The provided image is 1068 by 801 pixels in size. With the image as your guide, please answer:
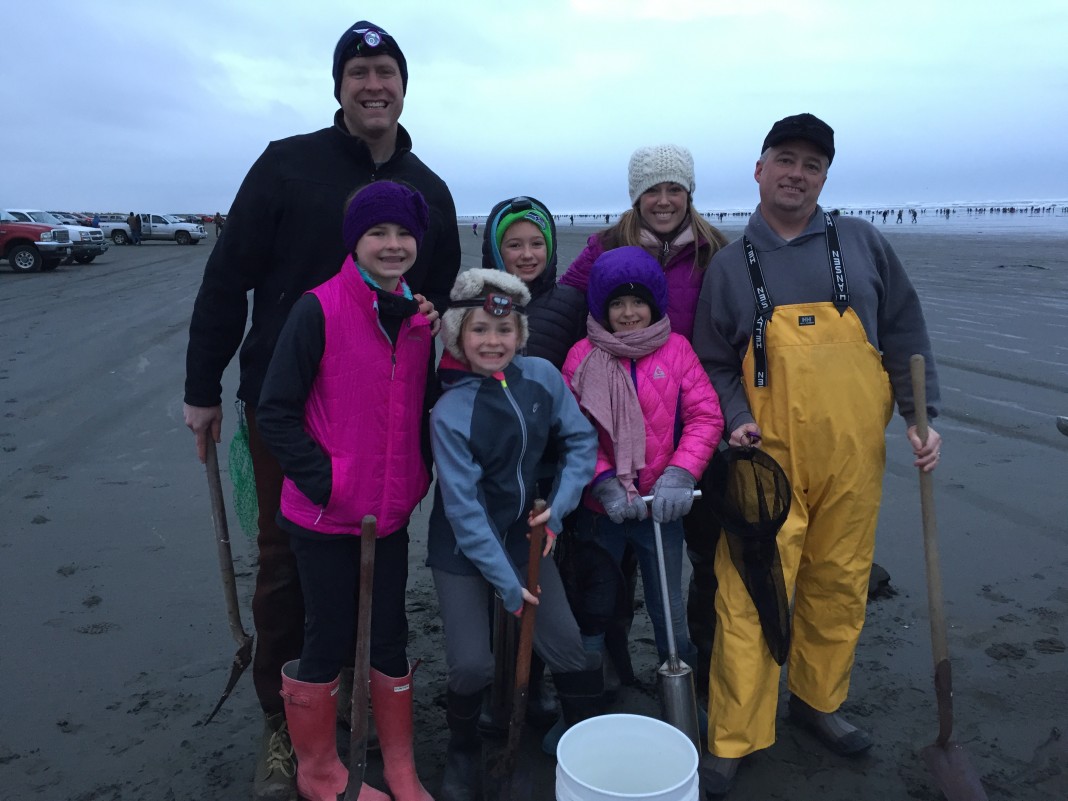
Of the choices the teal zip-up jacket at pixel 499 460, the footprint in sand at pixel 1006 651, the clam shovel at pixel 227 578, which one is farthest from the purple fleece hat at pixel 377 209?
the footprint in sand at pixel 1006 651

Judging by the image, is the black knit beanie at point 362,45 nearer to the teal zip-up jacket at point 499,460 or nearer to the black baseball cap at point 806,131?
the teal zip-up jacket at point 499,460

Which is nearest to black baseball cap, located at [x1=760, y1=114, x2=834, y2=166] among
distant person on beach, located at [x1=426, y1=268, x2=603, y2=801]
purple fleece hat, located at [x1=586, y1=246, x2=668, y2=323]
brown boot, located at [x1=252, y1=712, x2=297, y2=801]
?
purple fleece hat, located at [x1=586, y1=246, x2=668, y2=323]

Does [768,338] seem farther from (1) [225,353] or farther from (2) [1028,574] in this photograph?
(2) [1028,574]

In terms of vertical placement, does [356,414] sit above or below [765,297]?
below

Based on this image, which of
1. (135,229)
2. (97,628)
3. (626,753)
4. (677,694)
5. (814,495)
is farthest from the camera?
(135,229)

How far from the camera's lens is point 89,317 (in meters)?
13.9

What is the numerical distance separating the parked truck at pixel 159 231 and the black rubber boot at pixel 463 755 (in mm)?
43502

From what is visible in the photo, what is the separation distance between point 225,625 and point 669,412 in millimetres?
2536

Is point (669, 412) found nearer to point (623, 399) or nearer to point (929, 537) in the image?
point (623, 399)

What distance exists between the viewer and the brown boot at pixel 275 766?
282 cm

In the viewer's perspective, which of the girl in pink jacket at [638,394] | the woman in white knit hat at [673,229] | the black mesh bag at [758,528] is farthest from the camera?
the woman in white knit hat at [673,229]

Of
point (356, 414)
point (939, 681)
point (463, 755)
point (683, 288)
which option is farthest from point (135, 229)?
point (939, 681)

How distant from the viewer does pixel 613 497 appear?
9.40 feet

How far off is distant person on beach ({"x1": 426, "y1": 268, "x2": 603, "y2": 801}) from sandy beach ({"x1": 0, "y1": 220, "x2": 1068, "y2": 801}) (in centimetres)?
45
